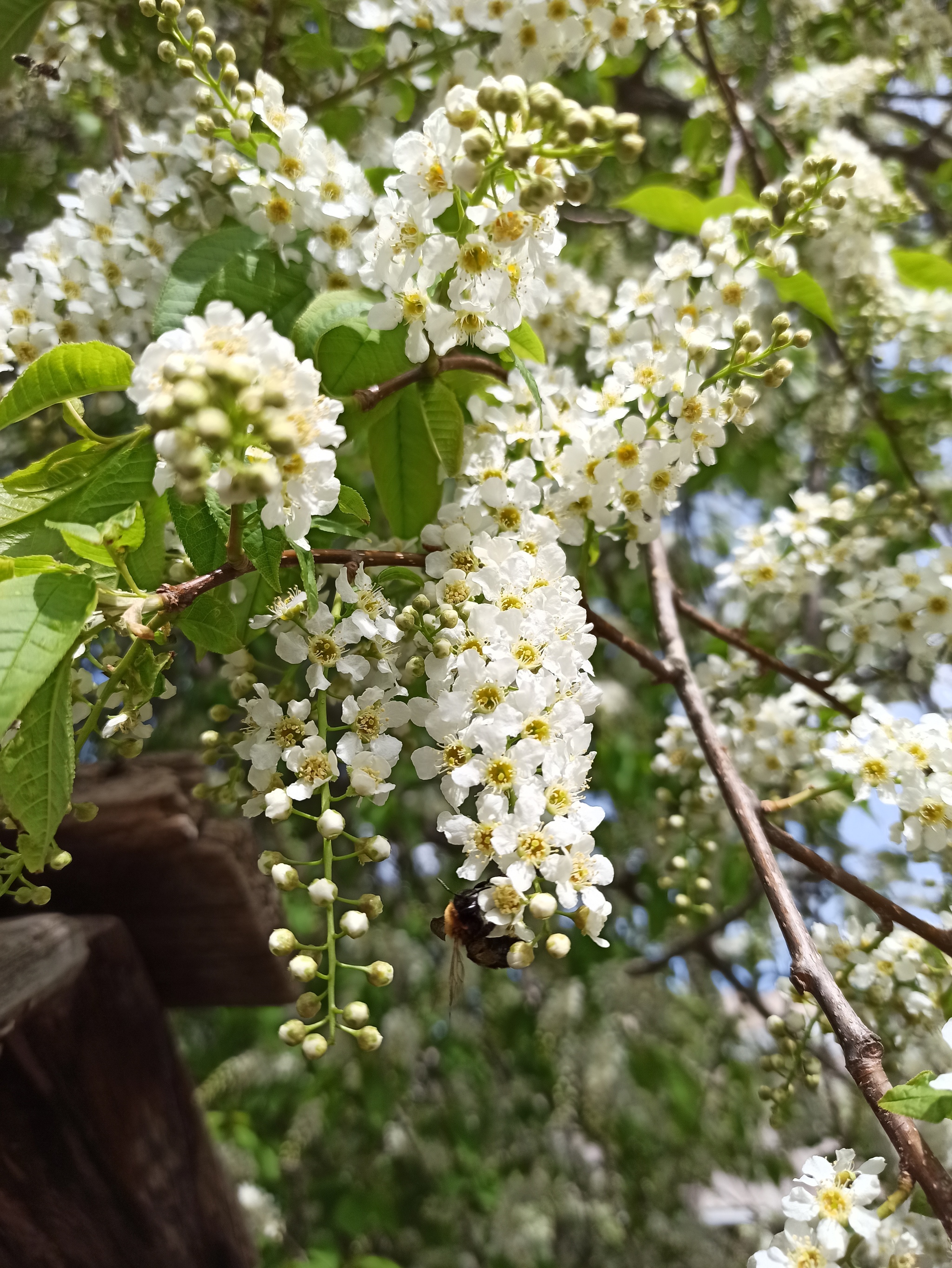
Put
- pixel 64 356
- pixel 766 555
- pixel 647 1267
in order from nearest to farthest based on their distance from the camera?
pixel 64 356 → pixel 766 555 → pixel 647 1267

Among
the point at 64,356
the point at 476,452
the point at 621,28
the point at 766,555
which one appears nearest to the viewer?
the point at 64,356

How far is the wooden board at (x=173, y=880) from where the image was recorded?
118 centimetres

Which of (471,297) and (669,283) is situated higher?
(471,297)

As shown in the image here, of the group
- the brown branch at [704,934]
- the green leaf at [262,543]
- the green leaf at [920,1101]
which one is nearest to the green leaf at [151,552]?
the green leaf at [262,543]

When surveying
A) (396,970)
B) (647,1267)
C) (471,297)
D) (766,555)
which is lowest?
(647,1267)

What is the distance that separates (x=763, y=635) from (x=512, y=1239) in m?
2.36

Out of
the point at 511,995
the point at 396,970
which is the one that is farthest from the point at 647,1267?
the point at 396,970

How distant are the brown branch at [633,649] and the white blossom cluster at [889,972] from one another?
1.45ft

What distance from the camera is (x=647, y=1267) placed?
3.01 m

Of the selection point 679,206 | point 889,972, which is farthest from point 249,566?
point 679,206

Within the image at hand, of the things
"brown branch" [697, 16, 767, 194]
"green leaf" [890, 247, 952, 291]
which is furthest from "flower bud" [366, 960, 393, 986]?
"green leaf" [890, 247, 952, 291]

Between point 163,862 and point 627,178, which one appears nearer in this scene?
point 163,862

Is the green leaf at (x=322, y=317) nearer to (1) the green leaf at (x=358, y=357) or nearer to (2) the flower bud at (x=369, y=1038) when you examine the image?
(1) the green leaf at (x=358, y=357)

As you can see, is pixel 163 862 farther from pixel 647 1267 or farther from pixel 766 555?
pixel 647 1267
